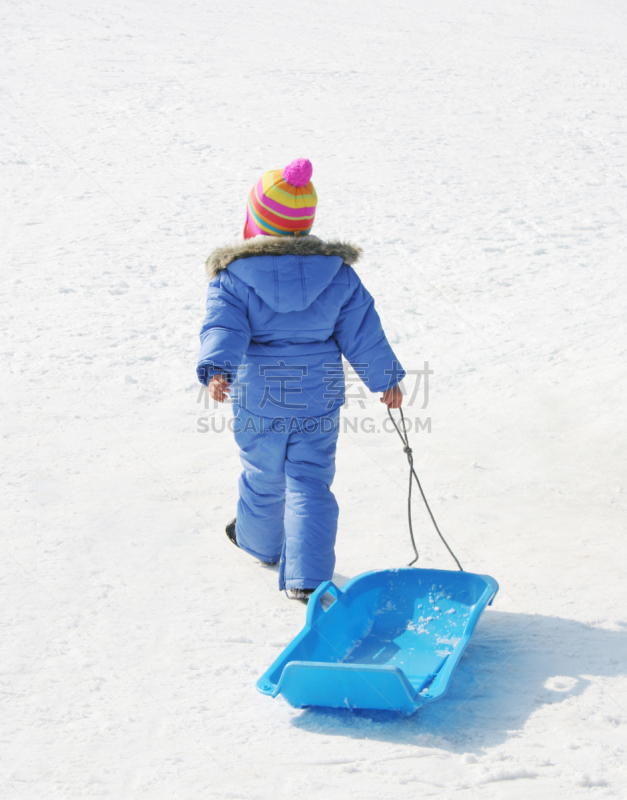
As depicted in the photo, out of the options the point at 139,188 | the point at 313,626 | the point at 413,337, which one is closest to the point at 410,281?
the point at 413,337

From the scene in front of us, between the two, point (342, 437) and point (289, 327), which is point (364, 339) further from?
point (342, 437)

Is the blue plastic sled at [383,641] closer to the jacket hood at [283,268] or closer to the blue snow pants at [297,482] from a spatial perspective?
the blue snow pants at [297,482]

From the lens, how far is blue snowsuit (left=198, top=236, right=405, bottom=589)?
8.89 feet

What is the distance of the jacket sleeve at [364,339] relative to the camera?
9.33ft

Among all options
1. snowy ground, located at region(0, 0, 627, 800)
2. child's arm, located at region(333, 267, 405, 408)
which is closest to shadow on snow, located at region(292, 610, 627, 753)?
snowy ground, located at region(0, 0, 627, 800)

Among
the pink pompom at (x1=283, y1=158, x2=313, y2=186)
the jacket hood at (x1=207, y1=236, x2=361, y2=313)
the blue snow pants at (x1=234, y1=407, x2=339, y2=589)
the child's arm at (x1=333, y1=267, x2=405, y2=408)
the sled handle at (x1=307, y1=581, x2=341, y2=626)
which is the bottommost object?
the sled handle at (x1=307, y1=581, x2=341, y2=626)

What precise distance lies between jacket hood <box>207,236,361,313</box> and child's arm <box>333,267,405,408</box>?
14cm

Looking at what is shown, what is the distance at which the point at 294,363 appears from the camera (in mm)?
2803

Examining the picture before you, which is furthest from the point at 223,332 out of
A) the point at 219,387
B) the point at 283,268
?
the point at 283,268

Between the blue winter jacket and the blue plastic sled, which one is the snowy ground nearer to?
the blue plastic sled

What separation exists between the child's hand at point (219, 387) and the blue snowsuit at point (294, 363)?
0.04m

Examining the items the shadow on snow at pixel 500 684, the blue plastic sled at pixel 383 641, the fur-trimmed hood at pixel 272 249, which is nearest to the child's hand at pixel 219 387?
the fur-trimmed hood at pixel 272 249

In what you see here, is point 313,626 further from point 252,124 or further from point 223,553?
point 252,124

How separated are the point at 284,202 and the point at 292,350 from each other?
1.62ft
